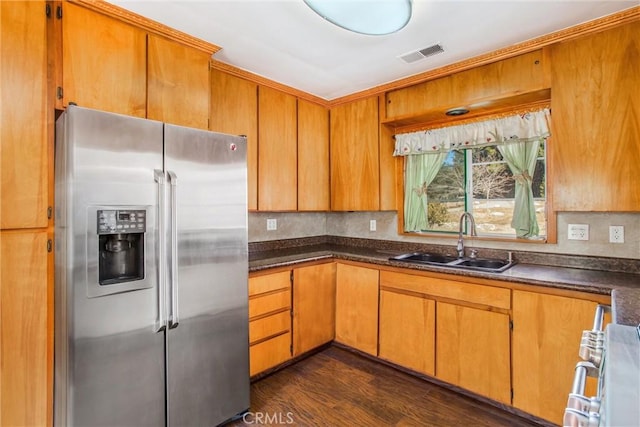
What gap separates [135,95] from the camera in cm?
188

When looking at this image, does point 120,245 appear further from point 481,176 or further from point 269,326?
point 481,176

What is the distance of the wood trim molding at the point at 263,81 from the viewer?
2.51 metres

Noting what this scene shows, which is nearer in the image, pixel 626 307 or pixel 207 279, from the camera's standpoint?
pixel 626 307

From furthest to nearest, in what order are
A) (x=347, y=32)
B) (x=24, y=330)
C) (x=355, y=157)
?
(x=355, y=157)
(x=347, y=32)
(x=24, y=330)

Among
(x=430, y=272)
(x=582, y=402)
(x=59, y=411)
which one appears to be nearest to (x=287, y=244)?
(x=430, y=272)

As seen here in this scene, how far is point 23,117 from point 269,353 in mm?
2064

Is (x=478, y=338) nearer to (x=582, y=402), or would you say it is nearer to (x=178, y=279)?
(x=582, y=402)

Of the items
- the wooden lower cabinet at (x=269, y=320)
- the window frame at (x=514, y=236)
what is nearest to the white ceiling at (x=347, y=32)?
the window frame at (x=514, y=236)

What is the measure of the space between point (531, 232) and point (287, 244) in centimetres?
213

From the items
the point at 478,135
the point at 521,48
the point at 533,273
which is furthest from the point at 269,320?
the point at 521,48

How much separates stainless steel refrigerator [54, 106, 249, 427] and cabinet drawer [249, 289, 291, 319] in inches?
12.1

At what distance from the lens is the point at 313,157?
130 inches

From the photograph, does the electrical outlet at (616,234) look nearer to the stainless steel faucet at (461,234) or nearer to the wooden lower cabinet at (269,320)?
the stainless steel faucet at (461,234)

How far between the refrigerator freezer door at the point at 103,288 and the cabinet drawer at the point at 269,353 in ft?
2.53
